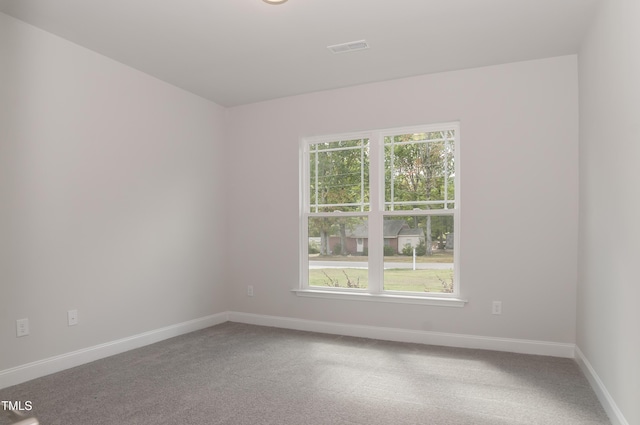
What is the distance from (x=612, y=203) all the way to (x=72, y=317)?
3939 mm

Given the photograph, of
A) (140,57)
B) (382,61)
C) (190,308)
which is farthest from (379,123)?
(190,308)

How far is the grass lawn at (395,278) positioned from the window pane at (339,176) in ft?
2.28

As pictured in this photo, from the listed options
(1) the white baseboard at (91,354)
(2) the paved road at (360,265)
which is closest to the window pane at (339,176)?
(2) the paved road at (360,265)

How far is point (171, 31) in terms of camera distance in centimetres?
335

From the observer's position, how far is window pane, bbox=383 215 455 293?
4242 mm

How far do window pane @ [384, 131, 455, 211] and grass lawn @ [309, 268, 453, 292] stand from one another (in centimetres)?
66

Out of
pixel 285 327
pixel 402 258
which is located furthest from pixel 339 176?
pixel 285 327

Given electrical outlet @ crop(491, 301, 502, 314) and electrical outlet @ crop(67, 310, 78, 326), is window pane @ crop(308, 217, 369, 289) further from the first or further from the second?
electrical outlet @ crop(67, 310, 78, 326)

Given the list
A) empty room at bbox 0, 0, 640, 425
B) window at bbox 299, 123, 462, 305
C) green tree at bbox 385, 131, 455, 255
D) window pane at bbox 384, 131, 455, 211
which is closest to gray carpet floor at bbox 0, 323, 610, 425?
empty room at bbox 0, 0, 640, 425

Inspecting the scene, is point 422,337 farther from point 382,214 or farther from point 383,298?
point 382,214

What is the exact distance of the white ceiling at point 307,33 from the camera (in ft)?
9.79

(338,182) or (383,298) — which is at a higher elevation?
(338,182)

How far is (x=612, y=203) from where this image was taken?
263 cm

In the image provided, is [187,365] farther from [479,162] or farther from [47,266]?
[479,162]
